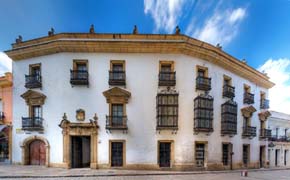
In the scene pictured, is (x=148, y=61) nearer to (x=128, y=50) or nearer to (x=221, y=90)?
(x=128, y=50)

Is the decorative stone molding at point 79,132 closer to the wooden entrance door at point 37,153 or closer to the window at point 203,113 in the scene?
the wooden entrance door at point 37,153

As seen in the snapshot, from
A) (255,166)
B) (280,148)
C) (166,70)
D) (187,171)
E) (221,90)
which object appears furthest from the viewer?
(280,148)

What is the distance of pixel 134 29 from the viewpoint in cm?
1519

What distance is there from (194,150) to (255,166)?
359 inches

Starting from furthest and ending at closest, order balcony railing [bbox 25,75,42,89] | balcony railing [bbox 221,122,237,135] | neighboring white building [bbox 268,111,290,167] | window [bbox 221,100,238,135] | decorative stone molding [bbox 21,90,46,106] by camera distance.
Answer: neighboring white building [bbox 268,111,290,167] < window [bbox 221,100,238,135] < balcony railing [bbox 221,122,237,135] < balcony railing [bbox 25,75,42,89] < decorative stone molding [bbox 21,90,46,106]

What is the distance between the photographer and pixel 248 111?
19.0 metres

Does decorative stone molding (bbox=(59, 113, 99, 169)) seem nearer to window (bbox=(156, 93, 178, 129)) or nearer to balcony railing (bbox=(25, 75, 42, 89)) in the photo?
balcony railing (bbox=(25, 75, 42, 89))

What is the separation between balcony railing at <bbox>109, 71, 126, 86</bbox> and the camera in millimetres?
14336

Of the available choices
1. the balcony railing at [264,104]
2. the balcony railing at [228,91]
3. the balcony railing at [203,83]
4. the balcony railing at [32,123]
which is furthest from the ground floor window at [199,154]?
the balcony railing at [32,123]

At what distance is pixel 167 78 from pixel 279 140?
61.0 feet

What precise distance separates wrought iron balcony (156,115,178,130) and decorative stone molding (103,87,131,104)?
111 inches

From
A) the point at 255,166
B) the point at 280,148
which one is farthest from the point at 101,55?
the point at 280,148

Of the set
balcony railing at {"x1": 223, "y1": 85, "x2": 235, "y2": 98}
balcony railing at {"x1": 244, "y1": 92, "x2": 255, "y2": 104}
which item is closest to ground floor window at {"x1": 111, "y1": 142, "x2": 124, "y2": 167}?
balcony railing at {"x1": 223, "y1": 85, "x2": 235, "y2": 98}

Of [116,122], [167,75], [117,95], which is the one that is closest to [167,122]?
[167,75]
